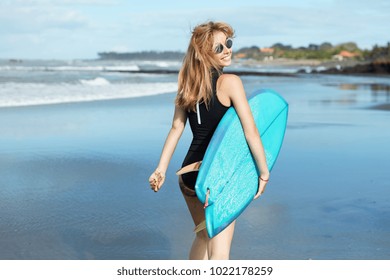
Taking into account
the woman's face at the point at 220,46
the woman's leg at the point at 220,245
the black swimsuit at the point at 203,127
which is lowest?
the woman's leg at the point at 220,245

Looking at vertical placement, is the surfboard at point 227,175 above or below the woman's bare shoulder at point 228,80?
below

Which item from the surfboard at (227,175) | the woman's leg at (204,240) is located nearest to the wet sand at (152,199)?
the woman's leg at (204,240)

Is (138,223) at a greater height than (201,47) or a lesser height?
lesser

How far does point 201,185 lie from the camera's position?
287cm

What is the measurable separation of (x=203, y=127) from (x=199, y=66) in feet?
0.97

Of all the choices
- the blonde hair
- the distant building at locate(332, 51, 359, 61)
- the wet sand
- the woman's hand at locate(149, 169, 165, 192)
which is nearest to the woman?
the blonde hair

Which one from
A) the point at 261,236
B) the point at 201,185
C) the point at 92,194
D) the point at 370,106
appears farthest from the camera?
the point at 370,106

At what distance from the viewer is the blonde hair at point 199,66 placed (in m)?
2.87

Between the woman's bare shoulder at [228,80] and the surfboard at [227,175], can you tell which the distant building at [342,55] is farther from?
the woman's bare shoulder at [228,80]

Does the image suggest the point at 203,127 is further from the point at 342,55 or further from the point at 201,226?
the point at 342,55

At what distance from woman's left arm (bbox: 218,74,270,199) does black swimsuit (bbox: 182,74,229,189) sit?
68 millimetres

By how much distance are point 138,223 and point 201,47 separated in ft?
6.79
